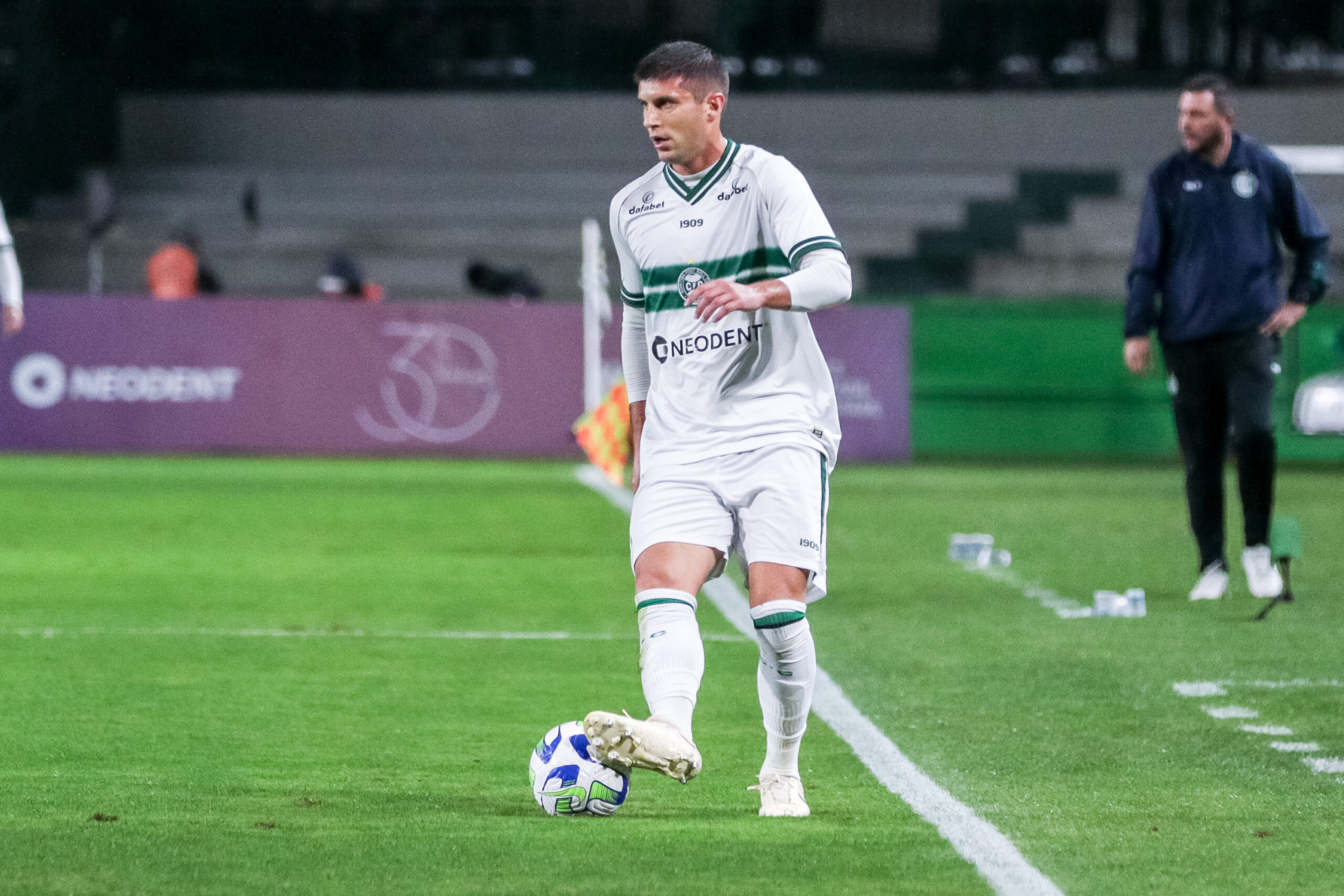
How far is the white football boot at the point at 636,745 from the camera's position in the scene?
4688mm

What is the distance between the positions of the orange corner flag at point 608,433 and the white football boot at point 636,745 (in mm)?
8059

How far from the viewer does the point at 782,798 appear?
16.7 feet

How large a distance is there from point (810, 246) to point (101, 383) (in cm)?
1600

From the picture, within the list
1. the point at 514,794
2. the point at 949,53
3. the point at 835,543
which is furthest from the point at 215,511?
the point at 949,53

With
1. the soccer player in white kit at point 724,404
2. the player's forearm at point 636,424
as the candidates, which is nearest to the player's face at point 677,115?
the soccer player in white kit at point 724,404

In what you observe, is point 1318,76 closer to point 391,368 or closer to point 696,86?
point 391,368

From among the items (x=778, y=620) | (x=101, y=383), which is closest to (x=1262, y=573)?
(x=778, y=620)

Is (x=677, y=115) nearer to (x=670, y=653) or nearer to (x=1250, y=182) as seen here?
(x=670, y=653)

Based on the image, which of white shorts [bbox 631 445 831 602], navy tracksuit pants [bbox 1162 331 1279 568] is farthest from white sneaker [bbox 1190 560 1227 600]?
white shorts [bbox 631 445 831 602]

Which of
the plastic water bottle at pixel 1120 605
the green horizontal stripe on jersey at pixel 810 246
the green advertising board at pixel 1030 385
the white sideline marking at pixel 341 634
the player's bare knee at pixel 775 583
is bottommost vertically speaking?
the green advertising board at pixel 1030 385

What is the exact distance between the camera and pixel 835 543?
41.4 ft

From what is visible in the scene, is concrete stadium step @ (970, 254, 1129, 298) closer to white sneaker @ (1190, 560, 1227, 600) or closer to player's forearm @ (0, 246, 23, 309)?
player's forearm @ (0, 246, 23, 309)

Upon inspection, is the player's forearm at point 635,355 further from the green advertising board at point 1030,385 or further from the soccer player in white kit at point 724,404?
the green advertising board at point 1030,385

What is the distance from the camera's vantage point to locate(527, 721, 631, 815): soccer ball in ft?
16.3
